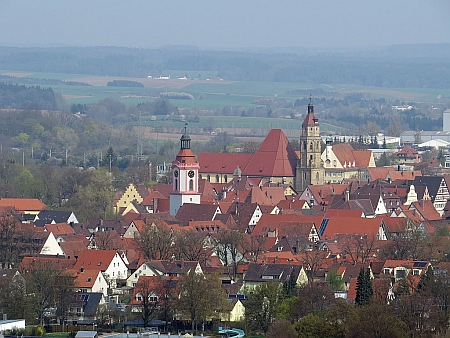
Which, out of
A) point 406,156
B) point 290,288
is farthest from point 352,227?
point 406,156

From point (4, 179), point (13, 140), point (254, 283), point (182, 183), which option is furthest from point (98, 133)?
point (254, 283)

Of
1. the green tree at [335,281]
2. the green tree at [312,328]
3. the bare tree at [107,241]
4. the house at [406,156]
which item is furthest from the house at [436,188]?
the green tree at [312,328]

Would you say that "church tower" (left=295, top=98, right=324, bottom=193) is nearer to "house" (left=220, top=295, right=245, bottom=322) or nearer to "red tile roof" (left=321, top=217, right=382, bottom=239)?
"red tile roof" (left=321, top=217, right=382, bottom=239)

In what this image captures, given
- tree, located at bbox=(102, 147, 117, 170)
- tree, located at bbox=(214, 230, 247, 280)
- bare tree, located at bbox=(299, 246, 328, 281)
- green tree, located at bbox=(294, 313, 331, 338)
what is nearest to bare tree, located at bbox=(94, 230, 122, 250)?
tree, located at bbox=(214, 230, 247, 280)

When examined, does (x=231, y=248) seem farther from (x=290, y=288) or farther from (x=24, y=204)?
(x=24, y=204)

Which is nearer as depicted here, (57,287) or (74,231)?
(57,287)

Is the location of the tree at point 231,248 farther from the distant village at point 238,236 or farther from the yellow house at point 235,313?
the yellow house at point 235,313

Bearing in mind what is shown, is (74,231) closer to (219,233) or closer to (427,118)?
(219,233)
